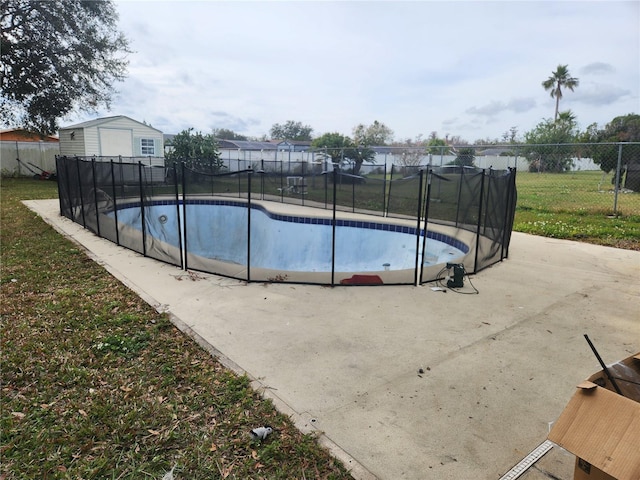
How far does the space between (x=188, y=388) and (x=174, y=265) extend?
11.4ft

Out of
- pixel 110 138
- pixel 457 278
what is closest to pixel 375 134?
pixel 110 138

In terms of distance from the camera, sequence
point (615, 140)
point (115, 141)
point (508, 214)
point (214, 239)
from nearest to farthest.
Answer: point (214, 239), point (508, 214), point (115, 141), point (615, 140)

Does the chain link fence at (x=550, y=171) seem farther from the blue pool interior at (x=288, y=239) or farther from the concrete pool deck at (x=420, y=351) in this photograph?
the concrete pool deck at (x=420, y=351)

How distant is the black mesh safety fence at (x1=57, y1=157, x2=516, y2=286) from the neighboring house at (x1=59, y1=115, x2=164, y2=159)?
1148cm

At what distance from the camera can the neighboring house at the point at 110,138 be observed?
802 inches

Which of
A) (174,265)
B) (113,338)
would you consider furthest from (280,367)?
(174,265)

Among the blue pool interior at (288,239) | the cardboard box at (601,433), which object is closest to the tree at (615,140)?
the blue pool interior at (288,239)

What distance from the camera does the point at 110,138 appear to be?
69.2ft

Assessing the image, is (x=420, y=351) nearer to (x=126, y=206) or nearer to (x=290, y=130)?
(x=126, y=206)

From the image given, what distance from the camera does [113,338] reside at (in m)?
3.45

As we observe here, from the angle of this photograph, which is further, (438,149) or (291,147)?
(291,147)

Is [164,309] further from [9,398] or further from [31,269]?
[31,269]

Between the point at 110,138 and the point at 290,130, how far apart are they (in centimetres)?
6491

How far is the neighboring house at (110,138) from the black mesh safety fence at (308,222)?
1148 centimetres
